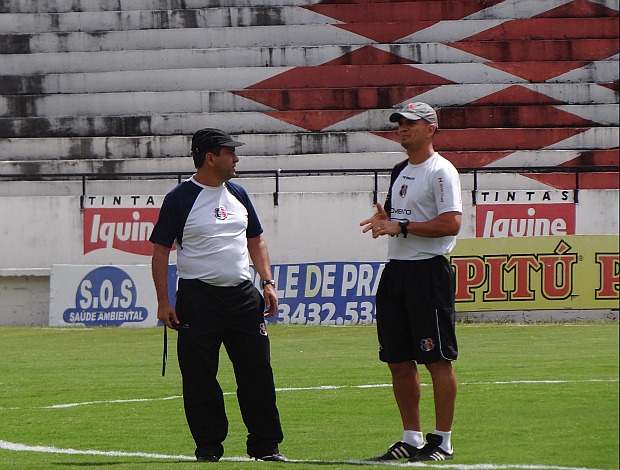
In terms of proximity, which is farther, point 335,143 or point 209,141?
point 335,143

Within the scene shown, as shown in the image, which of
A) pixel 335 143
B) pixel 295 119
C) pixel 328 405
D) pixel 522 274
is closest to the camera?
pixel 328 405

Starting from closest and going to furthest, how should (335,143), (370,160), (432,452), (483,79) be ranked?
(432,452) < (370,160) < (335,143) < (483,79)

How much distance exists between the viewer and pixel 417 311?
267 inches

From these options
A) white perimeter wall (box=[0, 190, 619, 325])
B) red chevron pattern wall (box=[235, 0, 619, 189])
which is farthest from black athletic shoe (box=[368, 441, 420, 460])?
red chevron pattern wall (box=[235, 0, 619, 189])

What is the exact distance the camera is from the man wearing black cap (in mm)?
7340

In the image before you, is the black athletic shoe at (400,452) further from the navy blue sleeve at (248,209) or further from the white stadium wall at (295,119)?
the white stadium wall at (295,119)

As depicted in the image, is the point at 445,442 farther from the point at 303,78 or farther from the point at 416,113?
the point at 303,78

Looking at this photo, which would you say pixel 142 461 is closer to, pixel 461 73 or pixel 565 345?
pixel 565 345

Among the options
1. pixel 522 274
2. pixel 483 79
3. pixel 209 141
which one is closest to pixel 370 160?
pixel 483 79

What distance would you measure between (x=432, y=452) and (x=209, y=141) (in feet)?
7.19

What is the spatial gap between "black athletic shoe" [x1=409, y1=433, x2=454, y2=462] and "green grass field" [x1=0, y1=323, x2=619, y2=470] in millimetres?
101

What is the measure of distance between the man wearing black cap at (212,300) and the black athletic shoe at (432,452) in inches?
38.5

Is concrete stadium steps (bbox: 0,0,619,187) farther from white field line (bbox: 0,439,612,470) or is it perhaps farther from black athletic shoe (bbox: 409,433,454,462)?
black athletic shoe (bbox: 409,433,454,462)

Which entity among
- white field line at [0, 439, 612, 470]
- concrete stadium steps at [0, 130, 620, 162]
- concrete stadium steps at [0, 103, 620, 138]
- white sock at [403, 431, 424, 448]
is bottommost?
white field line at [0, 439, 612, 470]
